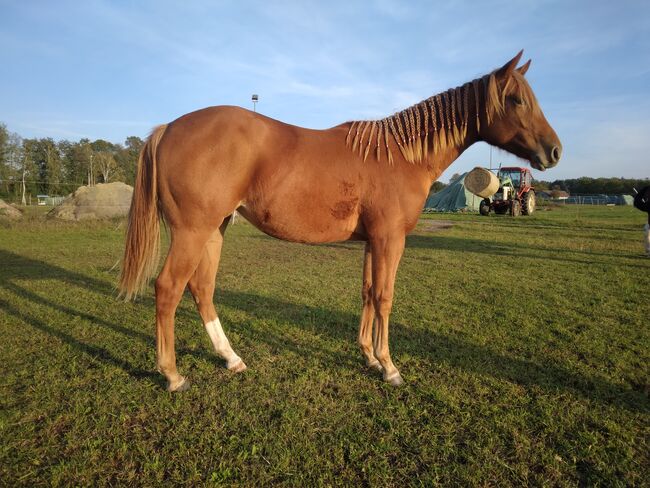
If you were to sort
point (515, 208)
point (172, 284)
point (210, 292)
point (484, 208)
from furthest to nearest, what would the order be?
point (484, 208), point (515, 208), point (210, 292), point (172, 284)

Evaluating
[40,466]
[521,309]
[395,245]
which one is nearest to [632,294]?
[521,309]

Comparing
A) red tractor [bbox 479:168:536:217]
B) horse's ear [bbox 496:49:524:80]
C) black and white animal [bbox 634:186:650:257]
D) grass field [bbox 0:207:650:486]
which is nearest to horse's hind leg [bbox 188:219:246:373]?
grass field [bbox 0:207:650:486]

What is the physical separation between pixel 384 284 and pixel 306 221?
2.85ft

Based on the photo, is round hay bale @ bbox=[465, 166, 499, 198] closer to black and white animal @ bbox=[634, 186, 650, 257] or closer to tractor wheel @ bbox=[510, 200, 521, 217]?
black and white animal @ bbox=[634, 186, 650, 257]

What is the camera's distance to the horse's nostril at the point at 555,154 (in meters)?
2.88

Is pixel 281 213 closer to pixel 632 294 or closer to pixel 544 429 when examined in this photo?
pixel 544 429

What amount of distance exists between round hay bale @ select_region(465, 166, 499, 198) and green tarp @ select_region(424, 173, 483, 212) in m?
20.6

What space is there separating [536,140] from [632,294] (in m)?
4.60

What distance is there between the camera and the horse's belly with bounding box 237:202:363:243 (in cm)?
284

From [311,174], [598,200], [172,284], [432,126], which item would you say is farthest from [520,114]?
[598,200]

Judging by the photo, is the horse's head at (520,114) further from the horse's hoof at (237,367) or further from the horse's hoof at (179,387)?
the horse's hoof at (179,387)

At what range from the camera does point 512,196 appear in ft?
77.9

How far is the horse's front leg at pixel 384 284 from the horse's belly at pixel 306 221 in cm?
29

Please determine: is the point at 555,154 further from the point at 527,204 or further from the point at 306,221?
the point at 527,204
